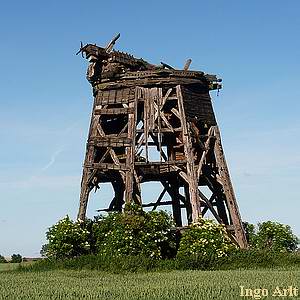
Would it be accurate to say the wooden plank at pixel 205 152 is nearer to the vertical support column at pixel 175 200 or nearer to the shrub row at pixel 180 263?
the vertical support column at pixel 175 200

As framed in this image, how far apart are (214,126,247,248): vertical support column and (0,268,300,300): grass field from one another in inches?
595

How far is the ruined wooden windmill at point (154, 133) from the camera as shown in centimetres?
4959

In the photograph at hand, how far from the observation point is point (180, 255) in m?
45.1

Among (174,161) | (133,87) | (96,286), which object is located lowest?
(96,286)

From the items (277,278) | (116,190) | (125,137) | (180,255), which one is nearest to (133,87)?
(125,137)

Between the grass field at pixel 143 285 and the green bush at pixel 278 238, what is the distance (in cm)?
1891

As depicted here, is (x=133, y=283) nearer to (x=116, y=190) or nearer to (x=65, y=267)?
(x=65, y=267)

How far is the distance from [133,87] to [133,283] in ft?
75.2

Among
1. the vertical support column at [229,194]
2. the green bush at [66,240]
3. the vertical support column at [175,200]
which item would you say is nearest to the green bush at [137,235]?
the green bush at [66,240]

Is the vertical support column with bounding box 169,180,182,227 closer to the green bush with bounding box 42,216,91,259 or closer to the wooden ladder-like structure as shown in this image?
the wooden ladder-like structure

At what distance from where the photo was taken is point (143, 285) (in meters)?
29.0

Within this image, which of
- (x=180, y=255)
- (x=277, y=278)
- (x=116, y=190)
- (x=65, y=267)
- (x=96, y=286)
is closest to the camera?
(x=96, y=286)

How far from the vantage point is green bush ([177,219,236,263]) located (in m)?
44.6

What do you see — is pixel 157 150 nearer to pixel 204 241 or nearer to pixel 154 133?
pixel 154 133
